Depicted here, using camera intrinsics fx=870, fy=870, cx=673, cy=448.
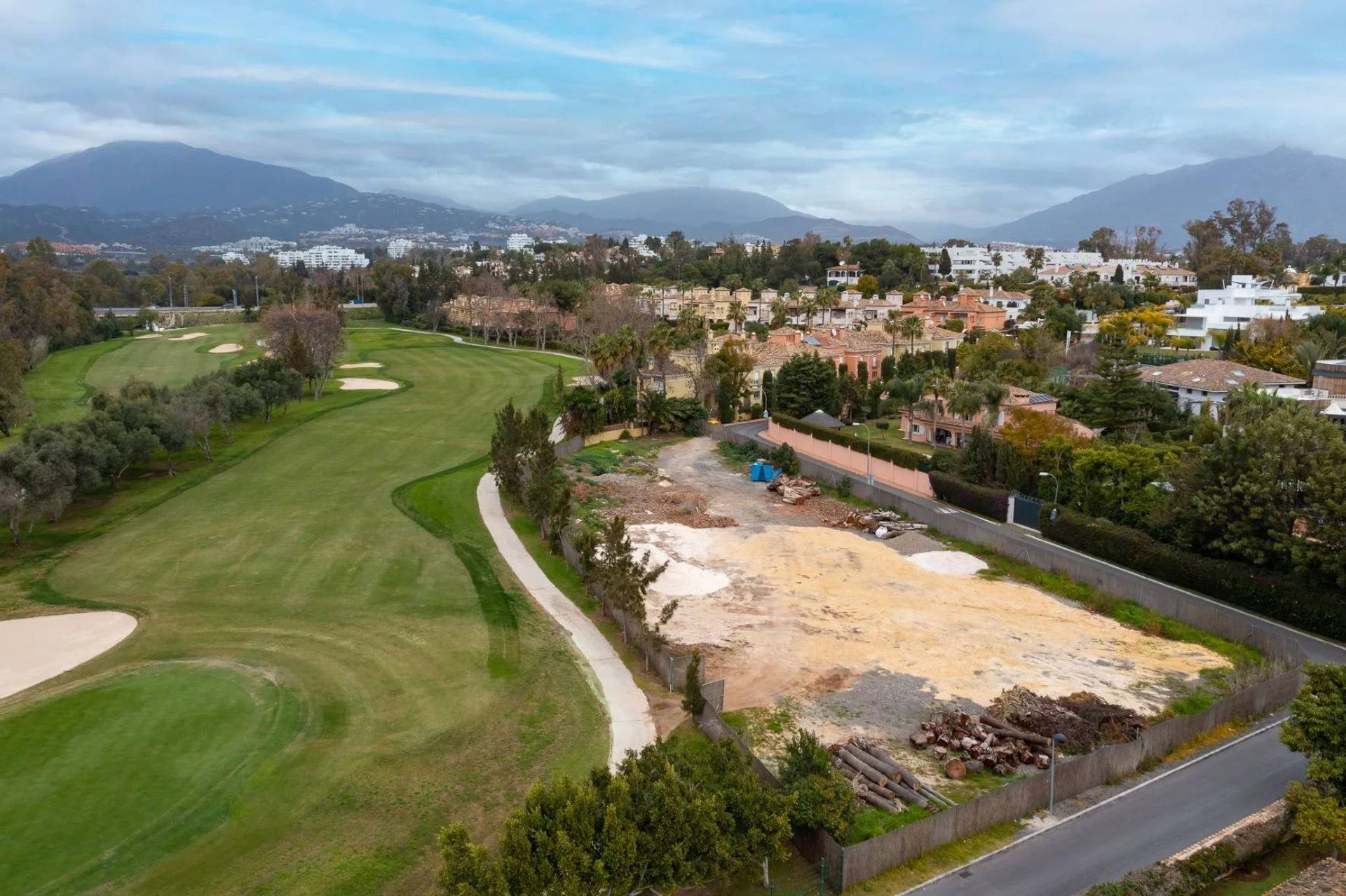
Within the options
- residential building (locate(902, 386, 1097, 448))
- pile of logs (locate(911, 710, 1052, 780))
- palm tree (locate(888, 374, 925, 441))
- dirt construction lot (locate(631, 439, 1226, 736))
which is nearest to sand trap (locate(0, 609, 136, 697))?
dirt construction lot (locate(631, 439, 1226, 736))

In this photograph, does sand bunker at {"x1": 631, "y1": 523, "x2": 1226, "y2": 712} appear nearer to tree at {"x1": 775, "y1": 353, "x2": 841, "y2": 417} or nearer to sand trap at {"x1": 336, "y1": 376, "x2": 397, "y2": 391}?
tree at {"x1": 775, "y1": 353, "x2": 841, "y2": 417}

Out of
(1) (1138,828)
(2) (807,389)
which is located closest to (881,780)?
(1) (1138,828)

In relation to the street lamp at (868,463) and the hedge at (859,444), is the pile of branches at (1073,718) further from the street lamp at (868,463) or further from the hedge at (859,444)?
the hedge at (859,444)

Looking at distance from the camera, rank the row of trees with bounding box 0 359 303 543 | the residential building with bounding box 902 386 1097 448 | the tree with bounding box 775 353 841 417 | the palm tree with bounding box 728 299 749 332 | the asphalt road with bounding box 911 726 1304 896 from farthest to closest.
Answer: the palm tree with bounding box 728 299 749 332 → the tree with bounding box 775 353 841 417 → the residential building with bounding box 902 386 1097 448 → the row of trees with bounding box 0 359 303 543 → the asphalt road with bounding box 911 726 1304 896

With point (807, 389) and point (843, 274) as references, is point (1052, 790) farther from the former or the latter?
point (843, 274)

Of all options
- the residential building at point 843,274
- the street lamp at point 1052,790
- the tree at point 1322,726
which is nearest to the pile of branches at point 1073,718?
the street lamp at point 1052,790

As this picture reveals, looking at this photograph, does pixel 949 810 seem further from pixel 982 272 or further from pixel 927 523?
pixel 982 272
